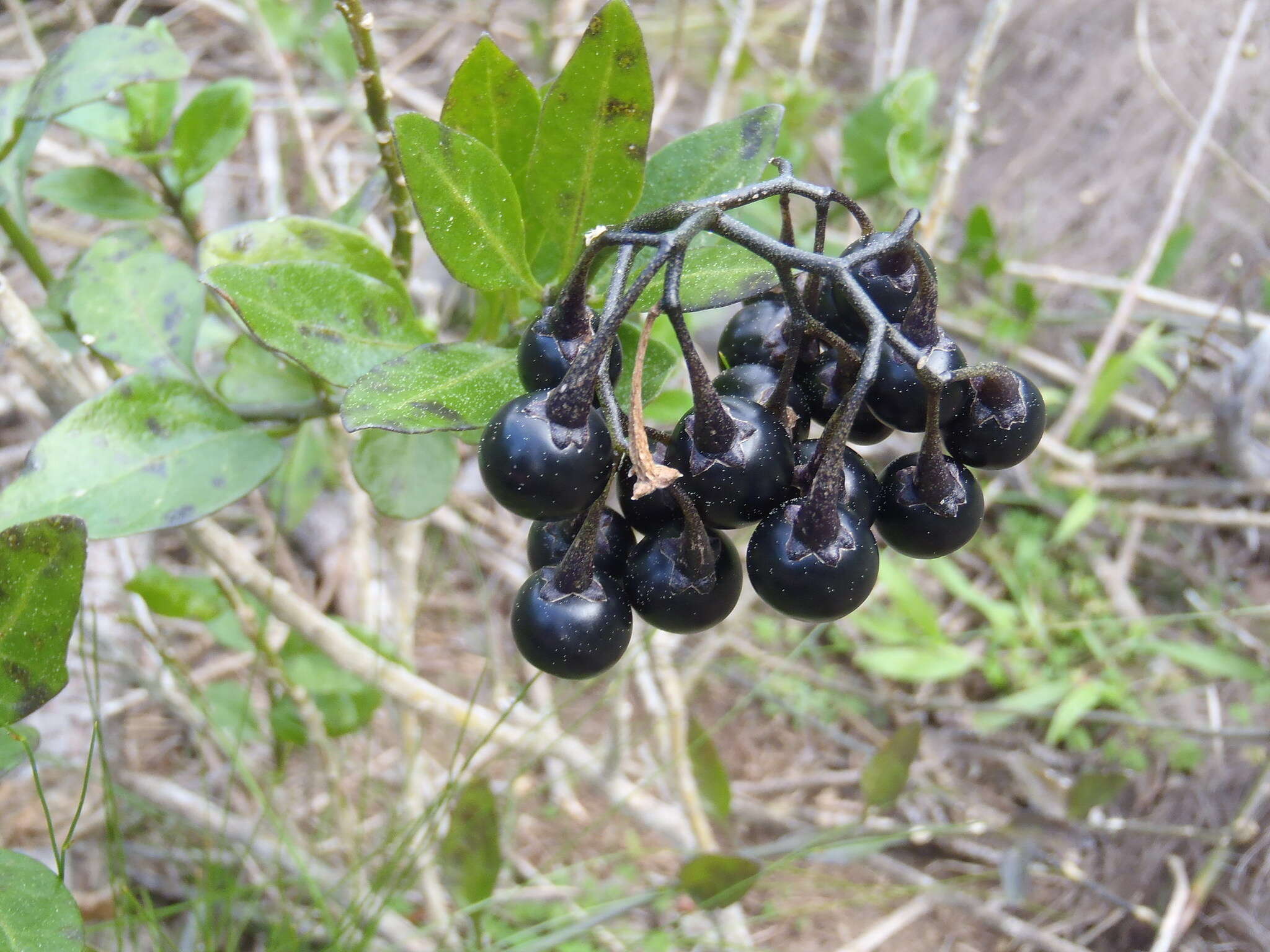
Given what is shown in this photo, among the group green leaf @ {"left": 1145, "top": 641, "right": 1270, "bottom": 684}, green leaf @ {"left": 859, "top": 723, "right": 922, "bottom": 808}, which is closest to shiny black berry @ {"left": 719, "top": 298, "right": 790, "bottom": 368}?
green leaf @ {"left": 859, "top": 723, "right": 922, "bottom": 808}

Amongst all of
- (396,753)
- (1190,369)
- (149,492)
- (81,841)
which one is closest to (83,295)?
(149,492)

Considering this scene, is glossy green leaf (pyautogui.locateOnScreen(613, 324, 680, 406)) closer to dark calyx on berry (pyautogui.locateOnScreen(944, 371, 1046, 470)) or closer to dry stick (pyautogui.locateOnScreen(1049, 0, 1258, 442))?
dark calyx on berry (pyautogui.locateOnScreen(944, 371, 1046, 470))

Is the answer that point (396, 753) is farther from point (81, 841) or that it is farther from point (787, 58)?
point (787, 58)

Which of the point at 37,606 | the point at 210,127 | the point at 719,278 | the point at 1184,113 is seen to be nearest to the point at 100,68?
the point at 210,127

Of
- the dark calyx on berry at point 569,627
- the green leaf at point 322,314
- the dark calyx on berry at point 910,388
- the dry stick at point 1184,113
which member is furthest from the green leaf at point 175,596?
the dry stick at point 1184,113

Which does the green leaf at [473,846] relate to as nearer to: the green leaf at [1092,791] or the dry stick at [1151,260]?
the green leaf at [1092,791]

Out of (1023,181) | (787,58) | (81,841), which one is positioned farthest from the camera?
(787,58)
